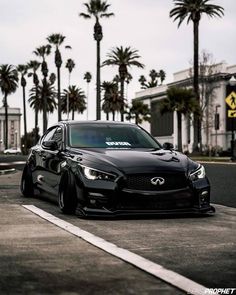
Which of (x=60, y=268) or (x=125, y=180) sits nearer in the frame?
(x=60, y=268)

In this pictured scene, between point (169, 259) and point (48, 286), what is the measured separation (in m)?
1.41

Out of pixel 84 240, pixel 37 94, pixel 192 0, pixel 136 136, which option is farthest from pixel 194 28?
pixel 37 94

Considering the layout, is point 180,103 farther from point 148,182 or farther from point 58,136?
point 148,182

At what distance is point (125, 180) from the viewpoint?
8.63 metres

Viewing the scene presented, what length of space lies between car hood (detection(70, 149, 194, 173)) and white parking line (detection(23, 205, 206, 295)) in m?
1.08

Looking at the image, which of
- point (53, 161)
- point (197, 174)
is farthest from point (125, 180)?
point (53, 161)

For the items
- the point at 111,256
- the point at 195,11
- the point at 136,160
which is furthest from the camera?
the point at 195,11

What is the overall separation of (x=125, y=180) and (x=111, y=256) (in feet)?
8.89

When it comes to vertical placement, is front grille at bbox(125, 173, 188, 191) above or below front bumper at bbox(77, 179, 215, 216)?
above

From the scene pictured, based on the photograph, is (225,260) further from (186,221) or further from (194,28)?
(194,28)

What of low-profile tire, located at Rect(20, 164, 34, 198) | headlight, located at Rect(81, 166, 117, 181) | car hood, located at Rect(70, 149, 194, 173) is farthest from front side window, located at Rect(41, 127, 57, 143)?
headlight, located at Rect(81, 166, 117, 181)

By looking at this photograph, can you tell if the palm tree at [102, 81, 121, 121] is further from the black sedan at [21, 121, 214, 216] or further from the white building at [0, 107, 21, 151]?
the black sedan at [21, 121, 214, 216]

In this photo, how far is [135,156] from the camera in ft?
29.9

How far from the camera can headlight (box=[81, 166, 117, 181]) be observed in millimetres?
8664
